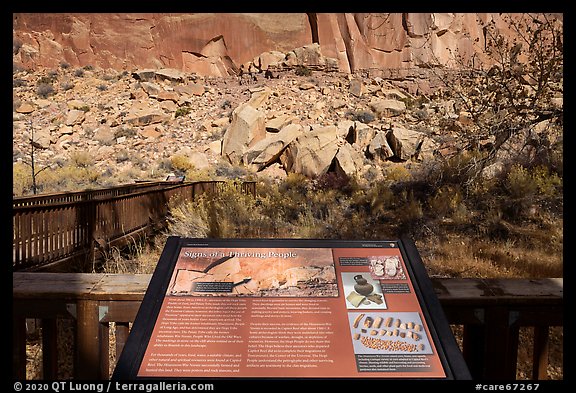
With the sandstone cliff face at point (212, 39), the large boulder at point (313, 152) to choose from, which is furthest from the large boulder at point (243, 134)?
the sandstone cliff face at point (212, 39)

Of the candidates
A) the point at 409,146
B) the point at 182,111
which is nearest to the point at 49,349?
the point at 409,146

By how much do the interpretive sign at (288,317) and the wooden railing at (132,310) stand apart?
227 millimetres

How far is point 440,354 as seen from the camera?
1.89 meters

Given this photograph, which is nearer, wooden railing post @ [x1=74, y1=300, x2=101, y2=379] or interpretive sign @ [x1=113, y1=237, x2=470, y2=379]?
interpretive sign @ [x1=113, y1=237, x2=470, y2=379]

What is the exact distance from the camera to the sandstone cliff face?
4031cm

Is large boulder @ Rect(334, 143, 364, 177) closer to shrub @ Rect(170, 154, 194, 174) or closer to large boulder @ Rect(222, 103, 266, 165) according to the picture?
large boulder @ Rect(222, 103, 266, 165)

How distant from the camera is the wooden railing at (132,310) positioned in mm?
2191

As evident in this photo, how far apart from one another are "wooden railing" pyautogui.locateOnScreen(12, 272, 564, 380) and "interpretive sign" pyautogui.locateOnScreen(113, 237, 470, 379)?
227 mm

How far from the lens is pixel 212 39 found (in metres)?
41.1

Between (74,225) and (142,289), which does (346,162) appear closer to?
(74,225)

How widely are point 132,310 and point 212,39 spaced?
42.1 metres

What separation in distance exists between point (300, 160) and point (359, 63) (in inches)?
948

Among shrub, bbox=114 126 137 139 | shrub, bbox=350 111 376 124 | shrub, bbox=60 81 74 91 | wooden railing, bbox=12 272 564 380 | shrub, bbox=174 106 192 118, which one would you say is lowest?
wooden railing, bbox=12 272 564 380

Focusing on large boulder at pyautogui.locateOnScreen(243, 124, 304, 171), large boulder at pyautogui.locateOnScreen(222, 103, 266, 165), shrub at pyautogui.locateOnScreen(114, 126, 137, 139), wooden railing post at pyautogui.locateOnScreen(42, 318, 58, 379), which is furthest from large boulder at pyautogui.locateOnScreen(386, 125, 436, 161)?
wooden railing post at pyautogui.locateOnScreen(42, 318, 58, 379)
